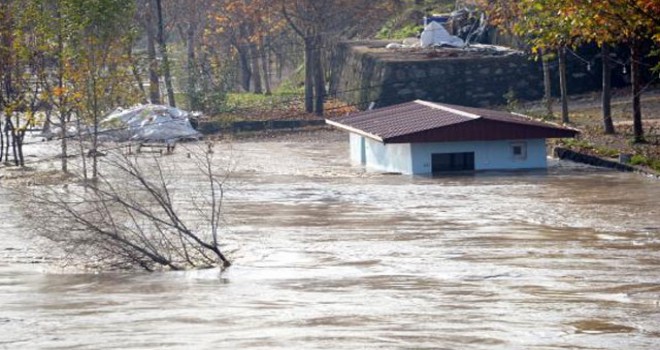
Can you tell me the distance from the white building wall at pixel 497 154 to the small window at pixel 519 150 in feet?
0.08

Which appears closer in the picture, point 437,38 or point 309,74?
point 437,38

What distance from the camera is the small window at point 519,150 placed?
34.7 meters

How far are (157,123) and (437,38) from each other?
39.9 ft

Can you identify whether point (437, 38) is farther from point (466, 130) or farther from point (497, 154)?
Result: point (466, 130)

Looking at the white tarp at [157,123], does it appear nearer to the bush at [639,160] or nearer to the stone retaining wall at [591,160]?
the stone retaining wall at [591,160]

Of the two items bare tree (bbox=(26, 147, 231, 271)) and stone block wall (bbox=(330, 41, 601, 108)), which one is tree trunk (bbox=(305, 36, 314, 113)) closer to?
stone block wall (bbox=(330, 41, 601, 108))

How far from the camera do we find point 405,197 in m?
29.1

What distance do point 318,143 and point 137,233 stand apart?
83.0ft

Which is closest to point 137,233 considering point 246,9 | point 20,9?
point 20,9

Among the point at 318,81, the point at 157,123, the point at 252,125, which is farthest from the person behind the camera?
the point at 318,81

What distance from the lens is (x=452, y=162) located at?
1362 inches

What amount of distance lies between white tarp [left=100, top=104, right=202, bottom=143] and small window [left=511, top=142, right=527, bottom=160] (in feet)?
44.6

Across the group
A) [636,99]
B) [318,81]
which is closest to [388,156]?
[636,99]

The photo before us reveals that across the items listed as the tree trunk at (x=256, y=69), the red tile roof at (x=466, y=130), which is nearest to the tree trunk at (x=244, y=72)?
the tree trunk at (x=256, y=69)
